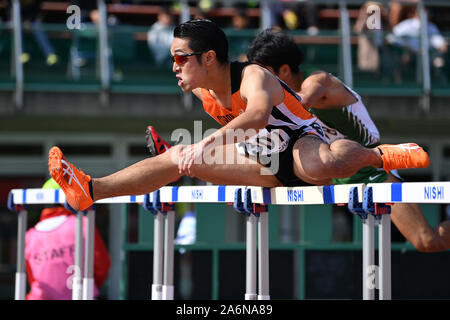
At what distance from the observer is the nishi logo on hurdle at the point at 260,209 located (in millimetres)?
3734

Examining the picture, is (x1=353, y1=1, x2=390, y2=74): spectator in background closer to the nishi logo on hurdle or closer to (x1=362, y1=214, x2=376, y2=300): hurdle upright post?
→ the nishi logo on hurdle

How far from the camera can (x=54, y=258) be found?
6949mm

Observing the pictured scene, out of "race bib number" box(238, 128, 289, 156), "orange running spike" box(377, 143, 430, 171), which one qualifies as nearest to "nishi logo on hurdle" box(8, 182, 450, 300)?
"race bib number" box(238, 128, 289, 156)

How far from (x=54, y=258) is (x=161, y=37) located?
19.8 ft

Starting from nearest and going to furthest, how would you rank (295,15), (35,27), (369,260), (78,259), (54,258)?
(369,260)
(78,259)
(54,258)
(35,27)
(295,15)

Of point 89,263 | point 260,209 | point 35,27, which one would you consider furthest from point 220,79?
point 35,27

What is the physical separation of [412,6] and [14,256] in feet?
24.8

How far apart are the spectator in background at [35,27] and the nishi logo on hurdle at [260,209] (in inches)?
253

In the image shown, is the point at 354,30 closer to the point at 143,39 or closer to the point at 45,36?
the point at 143,39

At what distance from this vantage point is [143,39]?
1238cm

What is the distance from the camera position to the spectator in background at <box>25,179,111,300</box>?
22.1 feet

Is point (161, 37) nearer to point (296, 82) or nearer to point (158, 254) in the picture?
point (296, 82)

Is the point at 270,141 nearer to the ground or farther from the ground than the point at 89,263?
farther from the ground

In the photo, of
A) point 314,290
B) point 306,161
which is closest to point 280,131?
point 306,161
